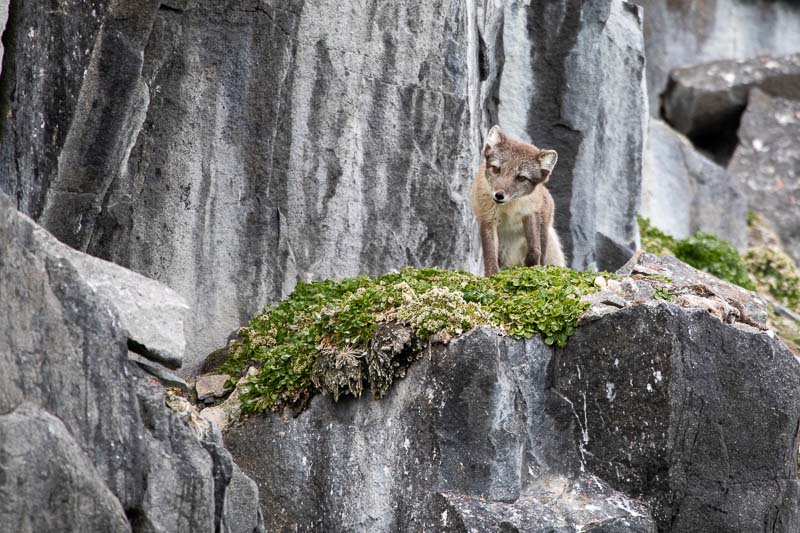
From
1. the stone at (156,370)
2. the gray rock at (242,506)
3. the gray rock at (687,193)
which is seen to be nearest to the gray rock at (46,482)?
the stone at (156,370)

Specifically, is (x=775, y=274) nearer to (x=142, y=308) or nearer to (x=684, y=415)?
(x=684, y=415)

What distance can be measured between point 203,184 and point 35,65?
2786 millimetres

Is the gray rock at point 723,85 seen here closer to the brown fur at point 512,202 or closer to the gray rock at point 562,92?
the gray rock at point 562,92

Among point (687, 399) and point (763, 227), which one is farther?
point (763, 227)

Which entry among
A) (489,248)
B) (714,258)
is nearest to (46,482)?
(489,248)

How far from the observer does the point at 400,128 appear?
44.4 feet

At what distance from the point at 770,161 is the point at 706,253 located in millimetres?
6482

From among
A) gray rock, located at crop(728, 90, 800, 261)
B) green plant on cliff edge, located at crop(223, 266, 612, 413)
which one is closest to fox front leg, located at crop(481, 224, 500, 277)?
green plant on cliff edge, located at crop(223, 266, 612, 413)

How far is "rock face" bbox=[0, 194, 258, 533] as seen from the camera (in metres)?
7.43

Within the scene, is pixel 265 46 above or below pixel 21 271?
above

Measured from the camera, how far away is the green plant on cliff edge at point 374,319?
34.7 feet

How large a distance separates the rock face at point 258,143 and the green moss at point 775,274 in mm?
9051

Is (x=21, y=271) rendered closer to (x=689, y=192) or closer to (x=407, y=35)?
(x=407, y=35)

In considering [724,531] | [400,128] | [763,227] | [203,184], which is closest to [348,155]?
[400,128]
